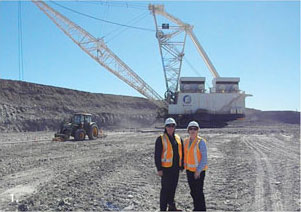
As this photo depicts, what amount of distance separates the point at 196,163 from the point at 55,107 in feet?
119

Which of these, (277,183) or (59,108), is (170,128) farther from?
(59,108)

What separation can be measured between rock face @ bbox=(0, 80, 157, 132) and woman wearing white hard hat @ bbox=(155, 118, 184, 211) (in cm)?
2916

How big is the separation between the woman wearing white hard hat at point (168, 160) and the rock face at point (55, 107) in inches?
1148

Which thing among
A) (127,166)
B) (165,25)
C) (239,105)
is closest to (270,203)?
(127,166)

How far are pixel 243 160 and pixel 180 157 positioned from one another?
6.27m

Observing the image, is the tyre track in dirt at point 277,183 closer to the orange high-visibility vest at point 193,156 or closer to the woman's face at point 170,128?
the orange high-visibility vest at point 193,156

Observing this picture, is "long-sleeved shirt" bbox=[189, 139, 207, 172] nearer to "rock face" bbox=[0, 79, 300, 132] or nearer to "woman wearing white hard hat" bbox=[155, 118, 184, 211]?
"woman wearing white hard hat" bbox=[155, 118, 184, 211]

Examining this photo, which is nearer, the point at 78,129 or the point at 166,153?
the point at 166,153

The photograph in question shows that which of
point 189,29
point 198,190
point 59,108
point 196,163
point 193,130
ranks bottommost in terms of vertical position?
point 198,190

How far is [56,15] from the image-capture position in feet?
110

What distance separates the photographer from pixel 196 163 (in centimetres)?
481

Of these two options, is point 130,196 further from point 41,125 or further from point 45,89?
point 45,89

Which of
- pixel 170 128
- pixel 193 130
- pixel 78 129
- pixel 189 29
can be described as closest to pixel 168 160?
pixel 170 128

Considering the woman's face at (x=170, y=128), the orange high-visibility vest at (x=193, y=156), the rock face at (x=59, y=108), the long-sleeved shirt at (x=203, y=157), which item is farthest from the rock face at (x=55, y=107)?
the long-sleeved shirt at (x=203, y=157)
